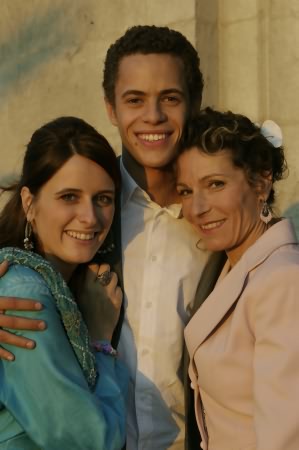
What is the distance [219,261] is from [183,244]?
0.16m

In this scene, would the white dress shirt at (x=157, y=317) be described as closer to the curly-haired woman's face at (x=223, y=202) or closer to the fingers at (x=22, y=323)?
the curly-haired woman's face at (x=223, y=202)

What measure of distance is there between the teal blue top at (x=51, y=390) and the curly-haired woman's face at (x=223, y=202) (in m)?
0.63

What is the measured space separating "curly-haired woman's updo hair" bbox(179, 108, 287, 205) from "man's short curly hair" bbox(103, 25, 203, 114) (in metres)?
0.30

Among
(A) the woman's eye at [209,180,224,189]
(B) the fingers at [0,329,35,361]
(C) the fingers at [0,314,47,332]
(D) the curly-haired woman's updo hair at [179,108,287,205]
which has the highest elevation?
(D) the curly-haired woman's updo hair at [179,108,287,205]

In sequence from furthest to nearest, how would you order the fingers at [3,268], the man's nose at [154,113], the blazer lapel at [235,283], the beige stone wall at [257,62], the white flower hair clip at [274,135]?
the beige stone wall at [257,62] < the man's nose at [154,113] < the white flower hair clip at [274,135] < the blazer lapel at [235,283] < the fingers at [3,268]

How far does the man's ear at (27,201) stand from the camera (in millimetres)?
2877

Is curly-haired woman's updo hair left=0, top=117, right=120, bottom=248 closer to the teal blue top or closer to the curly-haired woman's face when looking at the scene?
the curly-haired woman's face

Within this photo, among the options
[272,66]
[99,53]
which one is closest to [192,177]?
[272,66]

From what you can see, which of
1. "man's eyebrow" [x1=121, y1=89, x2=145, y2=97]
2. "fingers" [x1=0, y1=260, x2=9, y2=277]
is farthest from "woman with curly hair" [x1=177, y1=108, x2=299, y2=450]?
"fingers" [x1=0, y1=260, x2=9, y2=277]

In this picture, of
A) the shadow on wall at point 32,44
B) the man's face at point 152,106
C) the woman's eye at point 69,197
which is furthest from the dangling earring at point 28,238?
the shadow on wall at point 32,44

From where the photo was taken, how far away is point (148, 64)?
10.4ft

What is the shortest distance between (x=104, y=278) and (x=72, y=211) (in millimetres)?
323

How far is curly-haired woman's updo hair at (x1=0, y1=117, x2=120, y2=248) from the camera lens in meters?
2.83

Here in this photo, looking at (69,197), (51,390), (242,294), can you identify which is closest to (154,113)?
(69,197)
